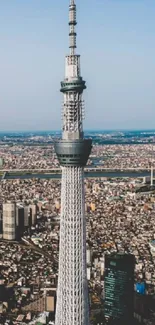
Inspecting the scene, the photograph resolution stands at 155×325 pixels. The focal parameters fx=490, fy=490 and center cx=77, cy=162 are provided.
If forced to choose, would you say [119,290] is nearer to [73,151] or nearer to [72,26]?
[73,151]

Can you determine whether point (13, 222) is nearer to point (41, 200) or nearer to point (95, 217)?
→ point (95, 217)

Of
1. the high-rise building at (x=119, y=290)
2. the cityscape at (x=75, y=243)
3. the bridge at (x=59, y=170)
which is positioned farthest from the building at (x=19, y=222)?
the bridge at (x=59, y=170)

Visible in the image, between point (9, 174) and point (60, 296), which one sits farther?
point (9, 174)

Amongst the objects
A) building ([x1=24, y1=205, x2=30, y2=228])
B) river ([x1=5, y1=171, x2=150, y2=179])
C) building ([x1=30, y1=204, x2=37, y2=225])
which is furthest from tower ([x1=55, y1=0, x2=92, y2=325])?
river ([x1=5, y1=171, x2=150, y2=179])

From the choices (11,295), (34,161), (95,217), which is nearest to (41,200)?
(95,217)

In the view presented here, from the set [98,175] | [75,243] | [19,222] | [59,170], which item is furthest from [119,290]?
[59,170]

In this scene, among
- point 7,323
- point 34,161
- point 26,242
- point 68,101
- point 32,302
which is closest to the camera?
point 68,101

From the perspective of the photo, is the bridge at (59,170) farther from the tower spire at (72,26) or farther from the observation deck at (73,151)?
the tower spire at (72,26)

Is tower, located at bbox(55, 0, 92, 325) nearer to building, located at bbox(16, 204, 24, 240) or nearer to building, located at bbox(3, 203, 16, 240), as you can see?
building, located at bbox(3, 203, 16, 240)
